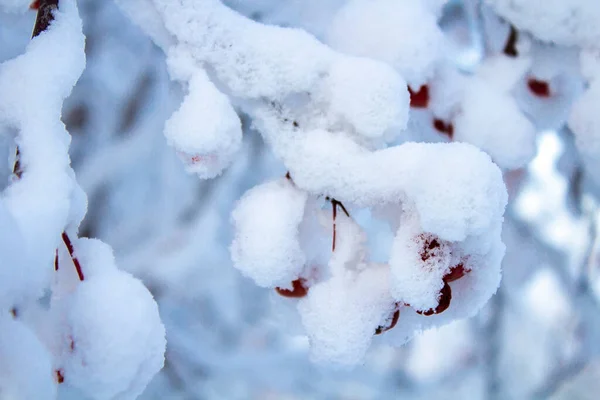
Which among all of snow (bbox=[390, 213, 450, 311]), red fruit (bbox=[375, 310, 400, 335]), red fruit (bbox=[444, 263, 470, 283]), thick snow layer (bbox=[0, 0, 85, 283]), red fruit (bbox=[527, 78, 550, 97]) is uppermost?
thick snow layer (bbox=[0, 0, 85, 283])

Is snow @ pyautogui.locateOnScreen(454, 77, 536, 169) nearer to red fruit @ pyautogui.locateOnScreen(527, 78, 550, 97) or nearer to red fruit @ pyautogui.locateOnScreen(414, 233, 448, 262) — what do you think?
red fruit @ pyautogui.locateOnScreen(527, 78, 550, 97)

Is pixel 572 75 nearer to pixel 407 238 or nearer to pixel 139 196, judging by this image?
pixel 407 238

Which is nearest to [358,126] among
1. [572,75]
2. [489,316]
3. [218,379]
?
[572,75]

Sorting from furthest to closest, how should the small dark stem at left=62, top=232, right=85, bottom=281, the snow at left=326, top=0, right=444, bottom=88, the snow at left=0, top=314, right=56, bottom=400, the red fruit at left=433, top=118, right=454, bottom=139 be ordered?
the red fruit at left=433, top=118, right=454, bottom=139, the snow at left=326, top=0, right=444, bottom=88, the small dark stem at left=62, top=232, right=85, bottom=281, the snow at left=0, top=314, right=56, bottom=400

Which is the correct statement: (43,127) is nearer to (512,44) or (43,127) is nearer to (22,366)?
(22,366)

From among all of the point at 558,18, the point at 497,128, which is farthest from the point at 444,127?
the point at 558,18

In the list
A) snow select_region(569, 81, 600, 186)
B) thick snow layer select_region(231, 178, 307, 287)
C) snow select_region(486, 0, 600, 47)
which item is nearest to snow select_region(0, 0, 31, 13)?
thick snow layer select_region(231, 178, 307, 287)

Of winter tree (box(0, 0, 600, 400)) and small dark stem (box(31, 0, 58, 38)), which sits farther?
small dark stem (box(31, 0, 58, 38))

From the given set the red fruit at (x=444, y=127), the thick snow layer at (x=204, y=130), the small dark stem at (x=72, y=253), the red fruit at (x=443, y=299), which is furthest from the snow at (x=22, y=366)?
the red fruit at (x=444, y=127)
